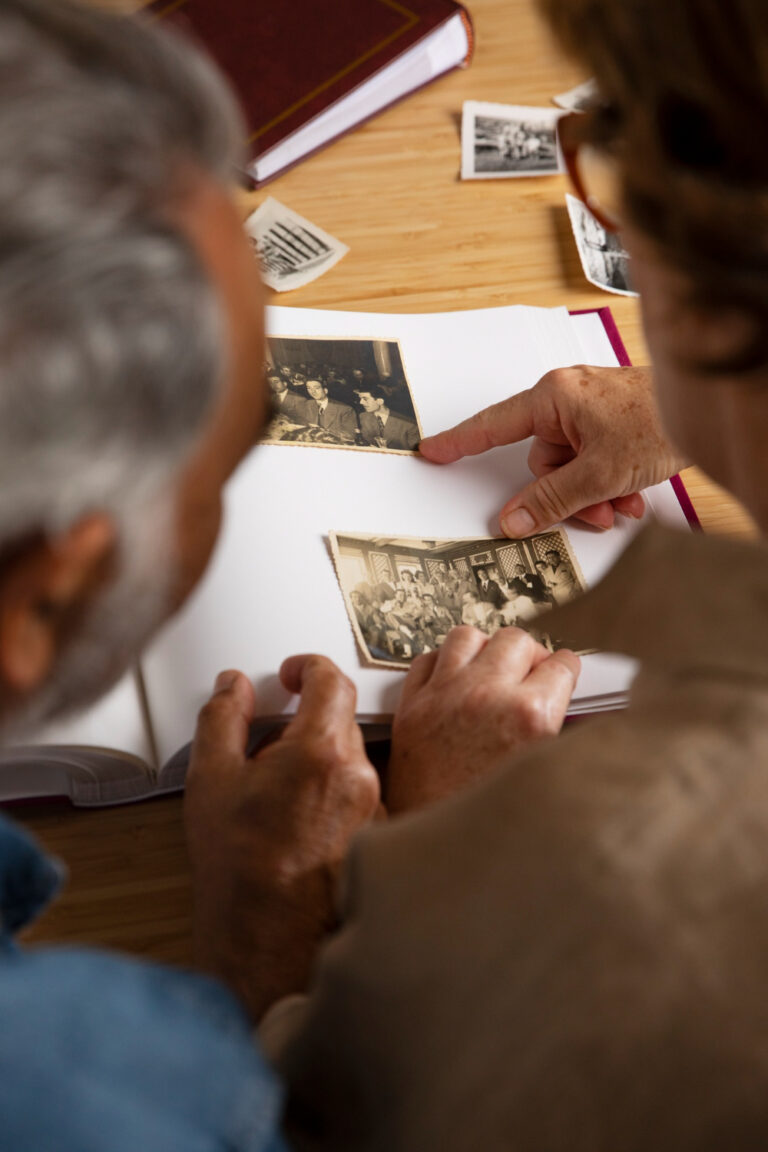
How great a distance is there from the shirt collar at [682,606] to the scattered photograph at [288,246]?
698 millimetres

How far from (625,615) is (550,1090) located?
27 cm

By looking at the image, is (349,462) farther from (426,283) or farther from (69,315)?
(69,315)

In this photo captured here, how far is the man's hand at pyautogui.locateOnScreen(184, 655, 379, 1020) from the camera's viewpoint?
725 mm

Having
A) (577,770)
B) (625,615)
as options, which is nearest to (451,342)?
(625,615)

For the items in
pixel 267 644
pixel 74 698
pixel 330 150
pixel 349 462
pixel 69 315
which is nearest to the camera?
pixel 69 315

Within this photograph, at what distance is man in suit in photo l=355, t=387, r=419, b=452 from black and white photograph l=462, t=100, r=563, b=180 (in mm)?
450

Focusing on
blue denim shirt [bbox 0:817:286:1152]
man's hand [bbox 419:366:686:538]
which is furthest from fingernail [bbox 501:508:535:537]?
blue denim shirt [bbox 0:817:286:1152]

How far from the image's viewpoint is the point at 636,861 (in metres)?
0.46

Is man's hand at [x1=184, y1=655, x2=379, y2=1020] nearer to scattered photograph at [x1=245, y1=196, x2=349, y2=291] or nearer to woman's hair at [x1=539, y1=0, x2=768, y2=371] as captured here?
Answer: woman's hair at [x1=539, y1=0, x2=768, y2=371]

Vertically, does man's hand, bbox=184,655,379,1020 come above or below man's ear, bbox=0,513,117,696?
below

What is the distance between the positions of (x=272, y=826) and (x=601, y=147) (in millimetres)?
512

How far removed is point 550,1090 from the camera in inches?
17.7

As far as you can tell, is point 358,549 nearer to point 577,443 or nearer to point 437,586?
point 437,586

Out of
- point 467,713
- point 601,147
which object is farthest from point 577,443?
point 601,147
